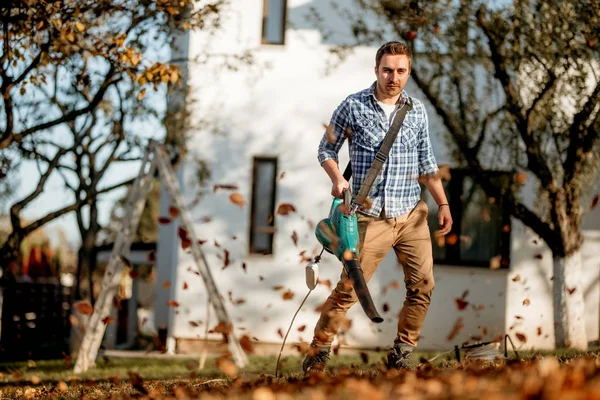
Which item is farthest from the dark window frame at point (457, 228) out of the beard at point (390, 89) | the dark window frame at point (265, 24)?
the beard at point (390, 89)

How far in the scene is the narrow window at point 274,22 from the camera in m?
14.3

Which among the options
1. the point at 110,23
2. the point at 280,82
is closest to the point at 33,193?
the point at 110,23

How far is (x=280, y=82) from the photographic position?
1411 cm

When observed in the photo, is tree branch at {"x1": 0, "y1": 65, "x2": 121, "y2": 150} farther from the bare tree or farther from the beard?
the beard

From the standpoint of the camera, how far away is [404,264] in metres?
5.42

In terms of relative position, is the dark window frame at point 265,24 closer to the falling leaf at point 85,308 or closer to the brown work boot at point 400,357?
the falling leaf at point 85,308

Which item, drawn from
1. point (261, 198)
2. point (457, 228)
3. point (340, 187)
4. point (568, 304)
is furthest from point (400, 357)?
point (261, 198)

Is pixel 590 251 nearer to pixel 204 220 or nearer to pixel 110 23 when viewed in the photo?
pixel 204 220

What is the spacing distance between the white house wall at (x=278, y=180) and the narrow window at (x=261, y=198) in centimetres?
12

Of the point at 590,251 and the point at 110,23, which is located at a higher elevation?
the point at 110,23

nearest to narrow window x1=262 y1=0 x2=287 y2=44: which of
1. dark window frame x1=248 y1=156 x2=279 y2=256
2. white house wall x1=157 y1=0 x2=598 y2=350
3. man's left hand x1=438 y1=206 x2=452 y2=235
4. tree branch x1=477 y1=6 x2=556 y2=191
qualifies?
white house wall x1=157 y1=0 x2=598 y2=350

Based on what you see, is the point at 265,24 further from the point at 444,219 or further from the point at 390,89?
the point at 444,219

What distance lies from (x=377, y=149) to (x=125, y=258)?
558 centimetres

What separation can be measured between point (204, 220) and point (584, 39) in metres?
6.41
